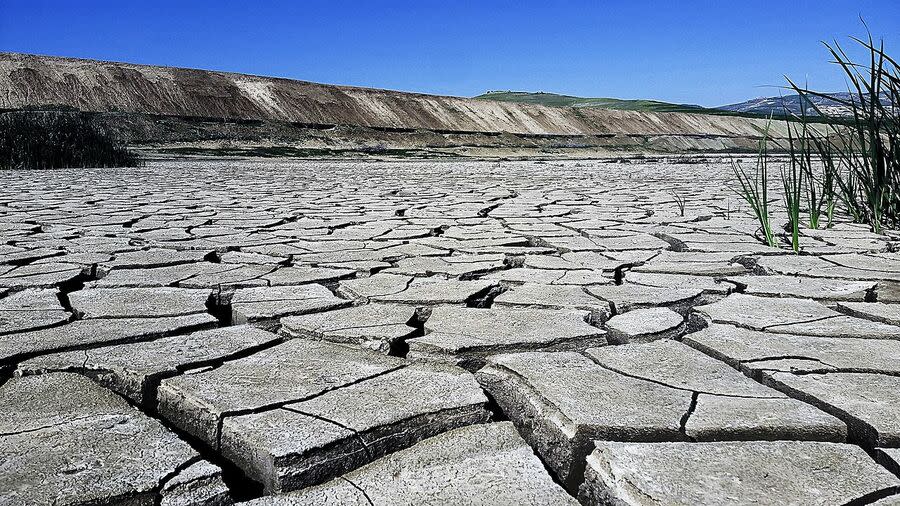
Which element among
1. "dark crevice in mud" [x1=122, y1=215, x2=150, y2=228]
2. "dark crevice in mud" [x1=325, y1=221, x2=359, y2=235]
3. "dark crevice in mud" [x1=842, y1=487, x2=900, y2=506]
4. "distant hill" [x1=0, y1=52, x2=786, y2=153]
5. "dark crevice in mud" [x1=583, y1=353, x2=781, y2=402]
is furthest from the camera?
"distant hill" [x1=0, y1=52, x2=786, y2=153]

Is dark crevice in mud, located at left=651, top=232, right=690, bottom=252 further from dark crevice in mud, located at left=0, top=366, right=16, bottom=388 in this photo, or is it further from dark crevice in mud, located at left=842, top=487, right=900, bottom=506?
dark crevice in mud, located at left=0, top=366, right=16, bottom=388

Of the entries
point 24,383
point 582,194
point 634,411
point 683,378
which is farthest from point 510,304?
point 582,194

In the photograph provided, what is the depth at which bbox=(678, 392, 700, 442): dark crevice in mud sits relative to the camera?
1.09 meters

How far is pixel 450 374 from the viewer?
136 centimetres

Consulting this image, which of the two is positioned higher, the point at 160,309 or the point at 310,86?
the point at 310,86

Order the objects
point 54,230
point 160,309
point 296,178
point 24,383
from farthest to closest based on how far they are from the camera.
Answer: point 296,178
point 54,230
point 160,309
point 24,383

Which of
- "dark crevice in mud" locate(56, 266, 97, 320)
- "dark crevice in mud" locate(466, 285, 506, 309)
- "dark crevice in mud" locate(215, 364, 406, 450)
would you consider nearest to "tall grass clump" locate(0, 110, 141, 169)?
"dark crevice in mud" locate(56, 266, 97, 320)

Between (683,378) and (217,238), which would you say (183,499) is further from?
(217,238)

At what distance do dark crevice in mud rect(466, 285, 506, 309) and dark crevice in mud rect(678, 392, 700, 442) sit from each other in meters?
0.77

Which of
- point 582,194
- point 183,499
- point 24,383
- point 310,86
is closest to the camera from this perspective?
point 183,499

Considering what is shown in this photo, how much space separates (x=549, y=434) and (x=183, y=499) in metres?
0.53

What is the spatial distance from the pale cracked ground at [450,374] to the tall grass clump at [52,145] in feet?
26.8

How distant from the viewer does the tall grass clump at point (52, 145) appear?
32.4 feet

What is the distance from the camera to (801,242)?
3.01 meters
